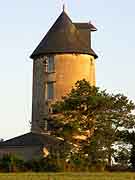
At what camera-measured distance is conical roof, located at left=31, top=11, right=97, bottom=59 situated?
70.2 m

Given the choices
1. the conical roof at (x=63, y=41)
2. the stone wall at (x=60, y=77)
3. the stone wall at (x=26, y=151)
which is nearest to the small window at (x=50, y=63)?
the stone wall at (x=60, y=77)

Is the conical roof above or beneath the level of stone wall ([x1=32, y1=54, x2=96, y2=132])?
above

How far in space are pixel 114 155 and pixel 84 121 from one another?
4192mm

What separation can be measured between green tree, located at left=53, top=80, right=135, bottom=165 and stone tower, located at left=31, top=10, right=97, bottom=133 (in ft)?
21.8

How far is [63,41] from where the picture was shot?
70.6 meters

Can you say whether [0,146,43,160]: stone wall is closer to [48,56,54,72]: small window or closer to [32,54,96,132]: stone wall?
[32,54,96,132]: stone wall

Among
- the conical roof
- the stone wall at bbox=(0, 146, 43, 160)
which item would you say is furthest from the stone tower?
the stone wall at bbox=(0, 146, 43, 160)

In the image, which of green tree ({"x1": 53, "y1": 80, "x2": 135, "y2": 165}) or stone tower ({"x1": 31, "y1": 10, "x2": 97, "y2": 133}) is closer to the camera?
green tree ({"x1": 53, "y1": 80, "x2": 135, "y2": 165})

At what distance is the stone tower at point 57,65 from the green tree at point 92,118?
6.64 m

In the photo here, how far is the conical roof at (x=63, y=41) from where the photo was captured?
70.2m

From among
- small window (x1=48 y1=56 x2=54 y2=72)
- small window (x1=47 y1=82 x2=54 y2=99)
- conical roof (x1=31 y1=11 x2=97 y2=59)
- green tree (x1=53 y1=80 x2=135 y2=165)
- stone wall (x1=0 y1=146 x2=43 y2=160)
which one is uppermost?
conical roof (x1=31 y1=11 x2=97 y2=59)

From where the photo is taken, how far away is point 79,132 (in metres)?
61.8

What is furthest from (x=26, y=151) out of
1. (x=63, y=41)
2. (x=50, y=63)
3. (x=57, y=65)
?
(x=63, y=41)

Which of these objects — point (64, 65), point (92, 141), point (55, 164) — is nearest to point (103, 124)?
point (92, 141)
